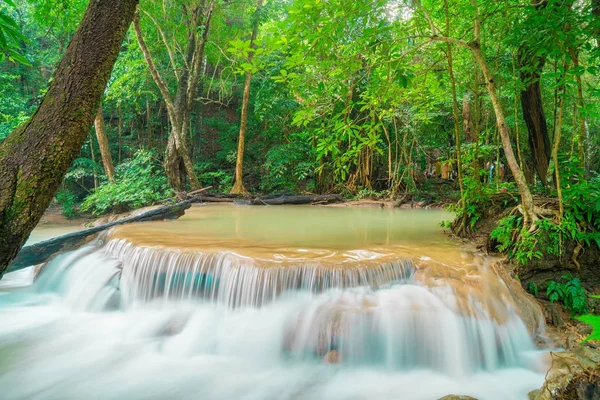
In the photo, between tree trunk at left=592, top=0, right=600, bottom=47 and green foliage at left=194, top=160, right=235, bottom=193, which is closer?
tree trunk at left=592, top=0, right=600, bottom=47

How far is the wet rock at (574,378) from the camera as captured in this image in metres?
2.50

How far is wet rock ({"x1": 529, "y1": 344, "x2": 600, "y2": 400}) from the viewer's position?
2.50 m

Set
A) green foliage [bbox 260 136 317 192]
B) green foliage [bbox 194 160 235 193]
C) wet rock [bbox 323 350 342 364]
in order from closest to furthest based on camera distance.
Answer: wet rock [bbox 323 350 342 364] < green foliage [bbox 260 136 317 192] < green foliage [bbox 194 160 235 193]

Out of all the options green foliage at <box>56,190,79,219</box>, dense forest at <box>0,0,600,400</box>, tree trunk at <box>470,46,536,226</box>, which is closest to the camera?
dense forest at <box>0,0,600,400</box>

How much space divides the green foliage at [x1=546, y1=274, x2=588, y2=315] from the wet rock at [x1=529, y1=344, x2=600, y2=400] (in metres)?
0.59

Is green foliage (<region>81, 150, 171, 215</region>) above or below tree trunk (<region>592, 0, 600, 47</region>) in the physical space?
below

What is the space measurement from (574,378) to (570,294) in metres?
1.65

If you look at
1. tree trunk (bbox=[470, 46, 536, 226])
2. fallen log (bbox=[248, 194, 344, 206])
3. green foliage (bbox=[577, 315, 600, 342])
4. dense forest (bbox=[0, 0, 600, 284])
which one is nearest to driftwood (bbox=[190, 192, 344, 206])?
fallen log (bbox=[248, 194, 344, 206])

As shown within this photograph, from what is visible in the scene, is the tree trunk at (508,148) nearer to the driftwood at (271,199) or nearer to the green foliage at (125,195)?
the green foliage at (125,195)

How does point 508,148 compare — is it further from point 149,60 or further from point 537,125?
point 149,60

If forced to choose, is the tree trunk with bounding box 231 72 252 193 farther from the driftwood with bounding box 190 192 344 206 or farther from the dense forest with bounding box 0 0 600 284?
the driftwood with bounding box 190 192 344 206

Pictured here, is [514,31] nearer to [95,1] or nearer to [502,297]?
[502,297]

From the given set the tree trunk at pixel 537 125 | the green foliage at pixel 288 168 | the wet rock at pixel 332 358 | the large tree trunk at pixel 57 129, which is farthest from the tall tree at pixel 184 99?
the large tree trunk at pixel 57 129

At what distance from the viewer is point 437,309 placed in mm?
3799
